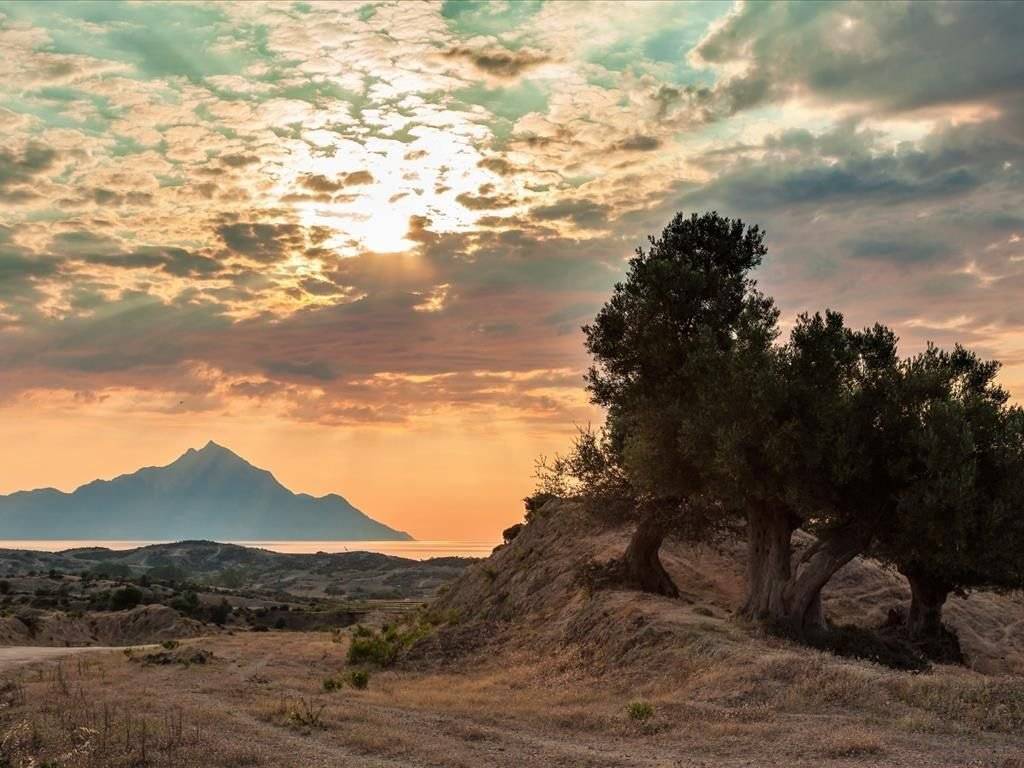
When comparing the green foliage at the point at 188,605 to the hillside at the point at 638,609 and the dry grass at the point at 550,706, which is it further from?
the dry grass at the point at 550,706

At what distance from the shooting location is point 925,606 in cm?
3881

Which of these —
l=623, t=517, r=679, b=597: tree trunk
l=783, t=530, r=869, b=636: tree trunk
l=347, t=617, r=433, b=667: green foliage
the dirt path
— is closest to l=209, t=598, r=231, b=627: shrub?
the dirt path

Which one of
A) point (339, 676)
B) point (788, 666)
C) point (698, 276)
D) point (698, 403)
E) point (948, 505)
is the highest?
point (698, 276)

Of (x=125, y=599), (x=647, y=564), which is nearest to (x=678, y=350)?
(x=647, y=564)

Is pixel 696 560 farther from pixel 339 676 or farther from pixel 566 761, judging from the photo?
pixel 566 761

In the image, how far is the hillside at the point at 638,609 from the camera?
32.5m

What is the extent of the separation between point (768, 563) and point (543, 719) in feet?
53.8

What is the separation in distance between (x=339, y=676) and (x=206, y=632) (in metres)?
46.8

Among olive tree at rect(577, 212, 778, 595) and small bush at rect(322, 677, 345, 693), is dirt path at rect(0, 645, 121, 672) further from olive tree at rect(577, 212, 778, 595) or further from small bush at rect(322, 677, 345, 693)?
olive tree at rect(577, 212, 778, 595)

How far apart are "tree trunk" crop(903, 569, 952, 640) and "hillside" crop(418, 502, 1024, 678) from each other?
3374 mm

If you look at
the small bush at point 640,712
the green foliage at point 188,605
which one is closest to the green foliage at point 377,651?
the small bush at point 640,712

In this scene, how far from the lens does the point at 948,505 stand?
101 ft

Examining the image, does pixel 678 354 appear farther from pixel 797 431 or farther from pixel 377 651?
pixel 377 651

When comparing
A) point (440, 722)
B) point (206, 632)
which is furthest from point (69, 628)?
point (440, 722)
